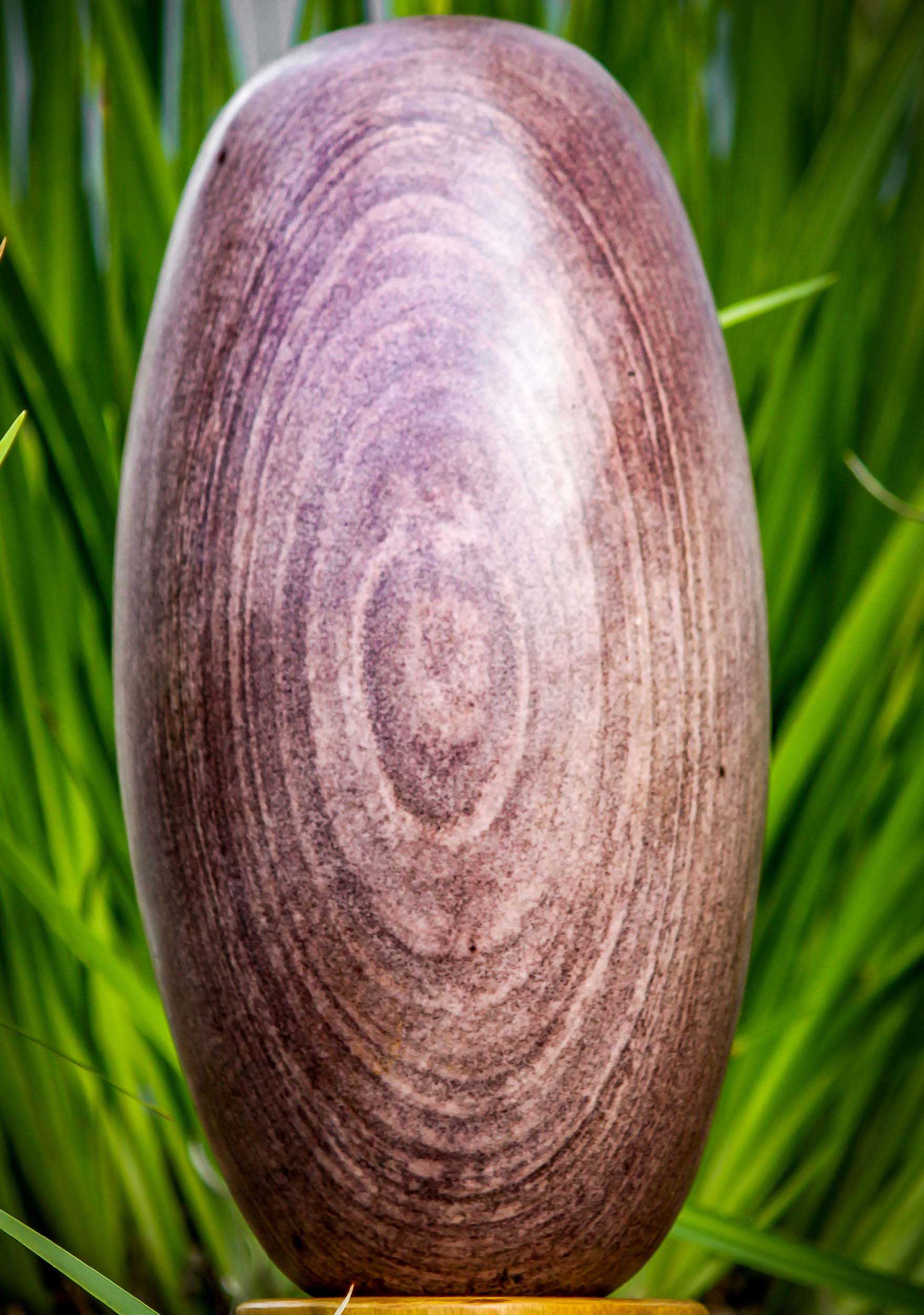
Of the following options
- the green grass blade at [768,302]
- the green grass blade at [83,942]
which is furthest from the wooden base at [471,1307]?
the green grass blade at [768,302]

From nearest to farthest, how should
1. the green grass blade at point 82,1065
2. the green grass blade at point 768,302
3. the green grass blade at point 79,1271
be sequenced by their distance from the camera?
the green grass blade at point 79,1271
the green grass blade at point 82,1065
the green grass blade at point 768,302

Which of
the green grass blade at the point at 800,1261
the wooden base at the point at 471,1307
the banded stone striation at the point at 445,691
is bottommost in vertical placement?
the green grass blade at the point at 800,1261

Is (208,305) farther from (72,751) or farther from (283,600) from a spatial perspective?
(72,751)

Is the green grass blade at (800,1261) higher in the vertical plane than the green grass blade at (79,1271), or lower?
lower

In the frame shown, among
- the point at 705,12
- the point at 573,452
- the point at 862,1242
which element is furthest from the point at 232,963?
the point at 705,12

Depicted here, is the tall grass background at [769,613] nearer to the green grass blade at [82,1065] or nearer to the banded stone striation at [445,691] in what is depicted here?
the green grass blade at [82,1065]

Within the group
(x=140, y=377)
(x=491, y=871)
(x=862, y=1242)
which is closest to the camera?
(x=491, y=871)

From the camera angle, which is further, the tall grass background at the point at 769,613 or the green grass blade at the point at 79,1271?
the tall grass background at the point at 769,613
